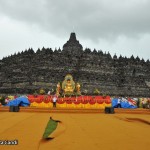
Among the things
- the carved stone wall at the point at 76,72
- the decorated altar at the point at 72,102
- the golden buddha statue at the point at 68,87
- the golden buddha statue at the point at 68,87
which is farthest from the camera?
the carved stone wall at the point at 76,72

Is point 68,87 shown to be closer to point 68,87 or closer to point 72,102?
point 68,87

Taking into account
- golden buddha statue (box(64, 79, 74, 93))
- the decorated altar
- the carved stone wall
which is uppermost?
the carved stone wall

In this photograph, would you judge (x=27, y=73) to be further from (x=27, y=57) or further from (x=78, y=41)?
(x=78, y=41)

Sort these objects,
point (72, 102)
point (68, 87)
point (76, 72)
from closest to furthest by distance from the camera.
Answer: point (72, 102), point (68, 87), point (76, 72)

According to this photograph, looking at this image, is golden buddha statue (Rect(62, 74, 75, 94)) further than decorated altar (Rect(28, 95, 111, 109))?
Yes

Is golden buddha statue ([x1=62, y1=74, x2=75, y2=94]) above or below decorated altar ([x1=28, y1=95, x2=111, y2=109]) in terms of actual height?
above

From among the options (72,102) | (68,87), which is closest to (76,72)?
(68,87)

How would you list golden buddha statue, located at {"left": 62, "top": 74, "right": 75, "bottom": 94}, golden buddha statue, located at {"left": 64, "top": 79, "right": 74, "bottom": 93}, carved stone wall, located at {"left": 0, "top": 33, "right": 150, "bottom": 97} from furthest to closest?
carved stone wall, located at {"left": 0, "top": 33, "right": 150, "bottom": 97} < golden buddha statue, located at {"left": 64, "top": 79, "right": 74, "bottom": 93} < golden buddha statue, located at {"left": 62, "top": 74, "right": 75, "bottom": 94}

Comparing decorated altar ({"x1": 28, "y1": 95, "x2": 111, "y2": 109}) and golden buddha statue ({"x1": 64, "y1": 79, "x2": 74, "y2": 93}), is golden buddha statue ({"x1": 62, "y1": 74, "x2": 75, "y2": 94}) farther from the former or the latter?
decorated altar ({"x1": 28, "y1": 95, "x2": 111, "y2": 109})

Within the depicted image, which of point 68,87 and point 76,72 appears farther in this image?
point 76,72

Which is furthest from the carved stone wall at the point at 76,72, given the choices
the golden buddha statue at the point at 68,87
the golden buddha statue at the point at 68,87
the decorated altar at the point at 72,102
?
the decorated altar at the point at 72,102

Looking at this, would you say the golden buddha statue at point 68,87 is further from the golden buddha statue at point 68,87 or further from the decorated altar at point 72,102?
the decorated altar at point 72,102

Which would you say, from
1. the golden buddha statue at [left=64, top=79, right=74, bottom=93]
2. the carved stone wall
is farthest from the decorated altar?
the carved stone wall

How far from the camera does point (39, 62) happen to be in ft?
211
